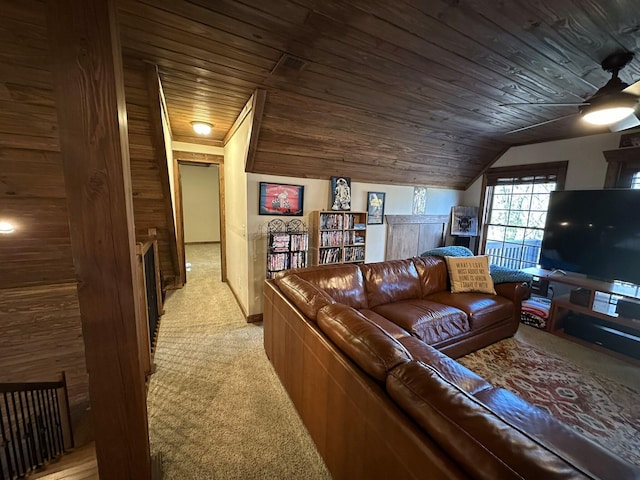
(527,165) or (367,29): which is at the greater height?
(367,29)

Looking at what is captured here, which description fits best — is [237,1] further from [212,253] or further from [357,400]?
[212,253]

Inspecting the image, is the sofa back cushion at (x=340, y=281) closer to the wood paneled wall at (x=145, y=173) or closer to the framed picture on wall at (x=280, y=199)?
the framed picture on wall at (x=280, y=199)

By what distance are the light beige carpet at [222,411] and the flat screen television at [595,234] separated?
12.3ft

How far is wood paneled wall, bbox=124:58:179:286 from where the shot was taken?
7.20ft

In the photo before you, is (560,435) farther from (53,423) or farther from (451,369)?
(53,423)

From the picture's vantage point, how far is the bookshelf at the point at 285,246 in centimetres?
312

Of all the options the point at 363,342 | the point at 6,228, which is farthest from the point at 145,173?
the point at 363,342

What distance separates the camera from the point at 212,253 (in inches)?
274

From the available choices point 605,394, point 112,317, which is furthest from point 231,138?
point 605,394

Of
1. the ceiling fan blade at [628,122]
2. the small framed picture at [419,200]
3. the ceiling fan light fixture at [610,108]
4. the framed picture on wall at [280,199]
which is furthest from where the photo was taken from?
the small framed picture at [419,200]

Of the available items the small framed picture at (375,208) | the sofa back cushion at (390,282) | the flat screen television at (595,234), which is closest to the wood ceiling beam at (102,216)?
the sofa back cushion at (390,282)

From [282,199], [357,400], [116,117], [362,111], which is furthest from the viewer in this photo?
[282,199]

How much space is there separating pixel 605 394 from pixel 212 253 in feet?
23.7

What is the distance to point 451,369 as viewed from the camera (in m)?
1.48
